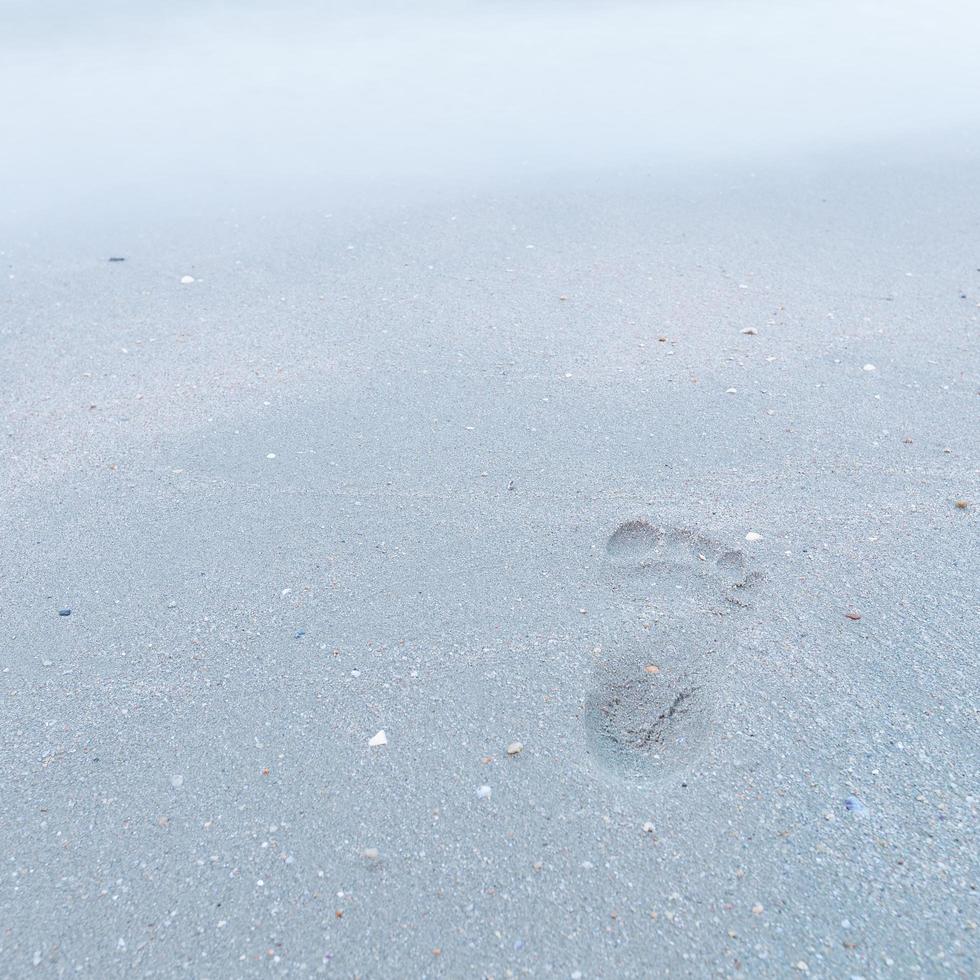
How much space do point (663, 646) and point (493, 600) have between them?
1.80 feet

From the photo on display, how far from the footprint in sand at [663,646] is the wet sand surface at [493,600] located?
0.01 meters

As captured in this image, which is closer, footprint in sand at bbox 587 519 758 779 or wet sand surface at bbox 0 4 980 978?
wet sand surface at bbox 0 4 980 978

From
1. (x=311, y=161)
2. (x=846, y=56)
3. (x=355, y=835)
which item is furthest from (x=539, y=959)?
(x=846, y=56)

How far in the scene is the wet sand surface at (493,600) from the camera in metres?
2.24

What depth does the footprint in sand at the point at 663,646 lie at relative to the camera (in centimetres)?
262

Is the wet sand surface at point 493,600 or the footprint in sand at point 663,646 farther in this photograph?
the footprint in sand at point 663,646

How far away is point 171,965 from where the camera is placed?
215 centimetres

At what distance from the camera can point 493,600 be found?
3105 millimetres

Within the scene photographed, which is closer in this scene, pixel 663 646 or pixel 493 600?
pixel 663 646

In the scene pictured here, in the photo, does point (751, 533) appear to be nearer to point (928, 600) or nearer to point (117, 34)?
point (928, 600)

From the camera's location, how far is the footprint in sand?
8.58 ft

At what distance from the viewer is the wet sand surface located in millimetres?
2242

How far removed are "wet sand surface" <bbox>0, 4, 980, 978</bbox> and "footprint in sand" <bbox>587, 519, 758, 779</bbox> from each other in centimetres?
1

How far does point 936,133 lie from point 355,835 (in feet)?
23.3
